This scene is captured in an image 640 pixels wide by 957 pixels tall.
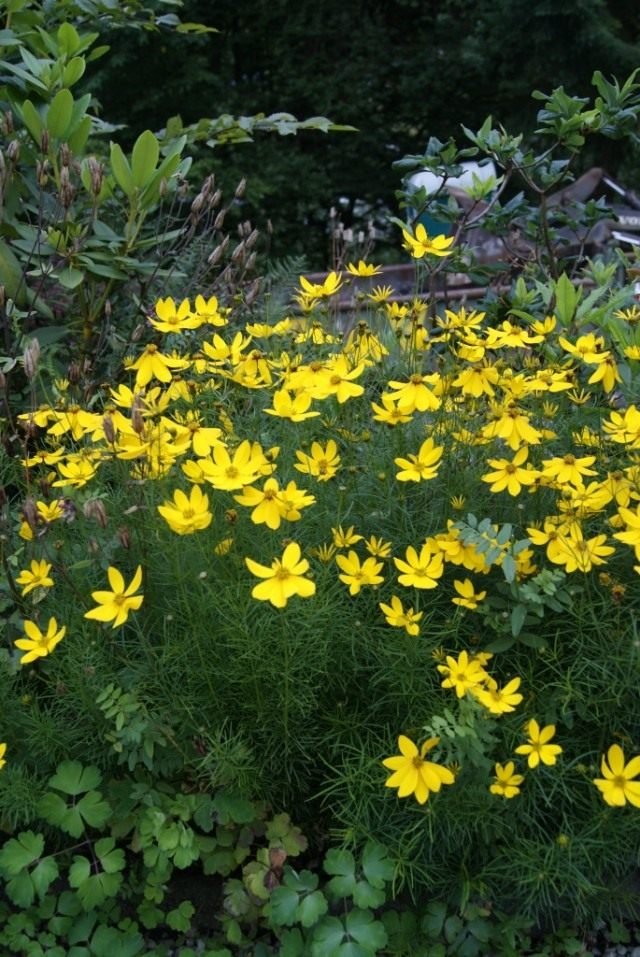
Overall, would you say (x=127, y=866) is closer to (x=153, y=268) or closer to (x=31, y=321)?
(x=153, y=268)

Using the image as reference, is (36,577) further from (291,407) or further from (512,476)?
(512,476)

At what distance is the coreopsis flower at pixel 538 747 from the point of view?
155 cm

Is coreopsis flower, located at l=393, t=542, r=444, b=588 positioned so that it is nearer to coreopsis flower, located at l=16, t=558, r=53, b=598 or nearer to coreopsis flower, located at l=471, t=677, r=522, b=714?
coreopsis flower, located at l=471, t=677, r=522, b=714

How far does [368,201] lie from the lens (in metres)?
12.0

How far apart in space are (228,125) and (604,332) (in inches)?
68.6

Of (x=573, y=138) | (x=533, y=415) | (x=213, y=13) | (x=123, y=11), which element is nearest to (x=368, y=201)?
(x=213, y=13)

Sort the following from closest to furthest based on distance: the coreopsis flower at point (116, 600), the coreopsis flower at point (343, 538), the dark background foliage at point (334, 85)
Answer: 1. the coreopsis flower at point (116, 600)
2. the coreopsis flower at point (343, 538)
3. the dark background foliage at point (334, 85)

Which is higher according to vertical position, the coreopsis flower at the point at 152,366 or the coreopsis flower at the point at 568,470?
the coreopsis flower at the point at 152,366

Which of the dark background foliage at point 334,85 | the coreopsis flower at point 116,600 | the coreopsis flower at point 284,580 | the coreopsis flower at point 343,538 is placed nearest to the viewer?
the coreopsis flower at point 284,580

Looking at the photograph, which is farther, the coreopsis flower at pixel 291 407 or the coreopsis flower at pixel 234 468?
the coreopsis flower at pixel 291 407

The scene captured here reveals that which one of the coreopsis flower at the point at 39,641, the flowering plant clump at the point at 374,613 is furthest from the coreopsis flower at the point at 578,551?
the coreopsis flower at the point at 39,641

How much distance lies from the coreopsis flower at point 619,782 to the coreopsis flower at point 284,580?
0.53 metres

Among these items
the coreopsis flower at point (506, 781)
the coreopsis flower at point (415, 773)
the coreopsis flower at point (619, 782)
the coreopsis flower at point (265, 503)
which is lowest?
the coreopsis flower at point (506, 781)

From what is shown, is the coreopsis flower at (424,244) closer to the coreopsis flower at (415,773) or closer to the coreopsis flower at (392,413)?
the coreopsis flower at (392,413)
